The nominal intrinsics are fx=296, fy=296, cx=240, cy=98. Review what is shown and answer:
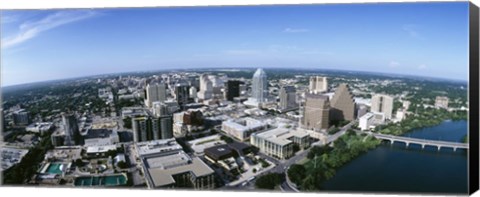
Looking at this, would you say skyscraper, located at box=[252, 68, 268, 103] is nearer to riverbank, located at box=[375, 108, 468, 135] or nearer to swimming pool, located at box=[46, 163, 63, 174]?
riverbank, located at box=[375, 108, 468, 135]

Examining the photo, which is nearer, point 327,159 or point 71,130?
point 327,159

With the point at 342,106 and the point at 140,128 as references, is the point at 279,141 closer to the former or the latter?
the point at 342,106

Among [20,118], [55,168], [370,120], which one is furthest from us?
[370,120]

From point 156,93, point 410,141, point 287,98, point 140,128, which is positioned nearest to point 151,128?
point 140,128

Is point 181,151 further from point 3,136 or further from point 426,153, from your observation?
point 426,153

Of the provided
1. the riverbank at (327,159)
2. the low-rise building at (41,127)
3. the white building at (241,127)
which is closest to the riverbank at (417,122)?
the riverbank at (327,159)

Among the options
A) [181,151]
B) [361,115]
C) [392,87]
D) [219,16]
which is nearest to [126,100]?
[181,151]
